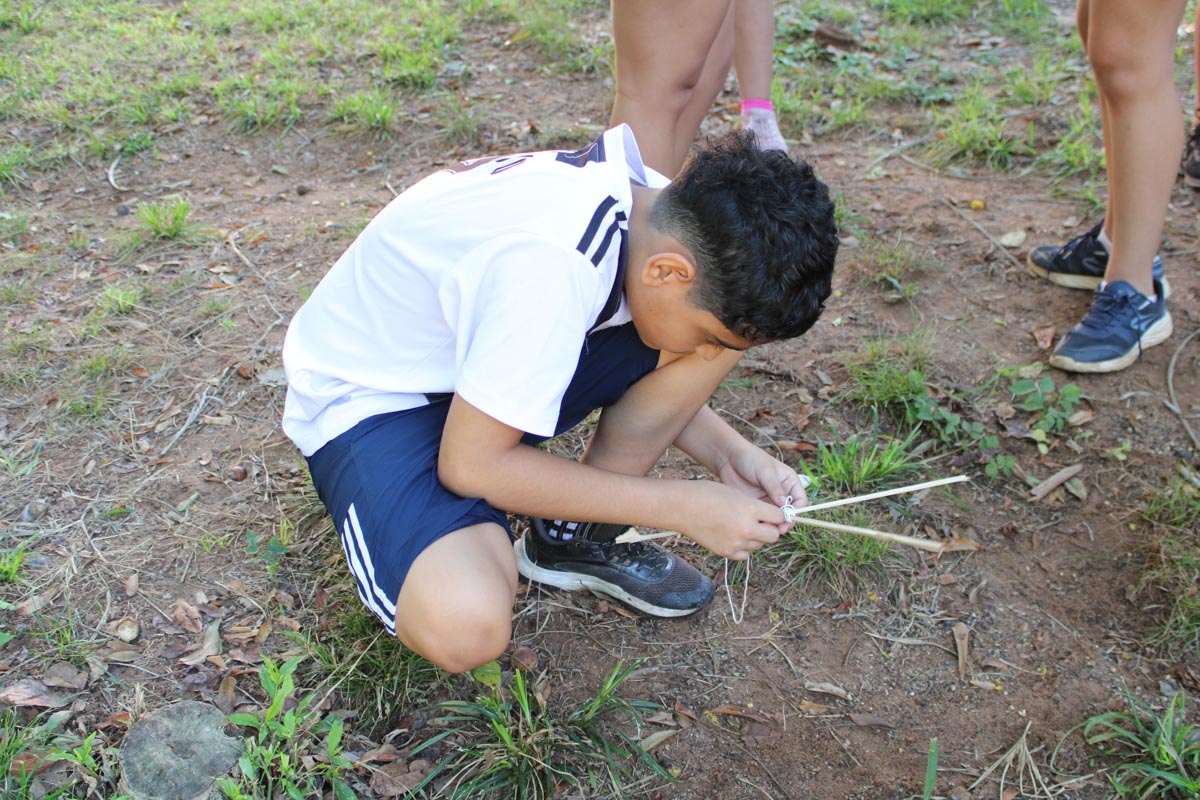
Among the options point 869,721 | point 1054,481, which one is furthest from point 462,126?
point 869,721

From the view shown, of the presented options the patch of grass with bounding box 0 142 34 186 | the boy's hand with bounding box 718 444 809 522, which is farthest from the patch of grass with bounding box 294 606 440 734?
the patch of grass with bounding box 0 142 34 186

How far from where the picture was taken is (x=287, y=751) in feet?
5.55

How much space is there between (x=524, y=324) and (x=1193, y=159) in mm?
2933

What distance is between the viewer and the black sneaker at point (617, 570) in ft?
6.80

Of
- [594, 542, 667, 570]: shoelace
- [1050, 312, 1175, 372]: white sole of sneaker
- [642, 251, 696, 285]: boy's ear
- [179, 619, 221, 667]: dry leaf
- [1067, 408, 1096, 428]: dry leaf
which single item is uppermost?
[642, 251, 696, 285]: boy's ear

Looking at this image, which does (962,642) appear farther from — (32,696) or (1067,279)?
(32,696)

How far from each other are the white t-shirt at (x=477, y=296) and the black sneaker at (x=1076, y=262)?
5.90 feet

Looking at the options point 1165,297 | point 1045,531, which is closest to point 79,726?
point 1045,531

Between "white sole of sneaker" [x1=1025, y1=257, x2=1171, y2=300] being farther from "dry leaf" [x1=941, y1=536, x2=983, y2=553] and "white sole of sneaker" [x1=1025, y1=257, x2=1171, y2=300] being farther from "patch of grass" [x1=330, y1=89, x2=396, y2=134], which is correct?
→ "patch of grass" [x1=330, y1=89, x2=396, y2=134]

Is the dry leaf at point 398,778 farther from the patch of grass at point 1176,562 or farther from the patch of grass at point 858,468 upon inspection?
the patch of grass at point 1176,562

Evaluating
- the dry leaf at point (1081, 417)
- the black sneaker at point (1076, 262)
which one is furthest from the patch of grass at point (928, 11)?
the dry leaf at point (1081, 417)

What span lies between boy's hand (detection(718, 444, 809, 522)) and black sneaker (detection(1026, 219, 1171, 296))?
163 cm

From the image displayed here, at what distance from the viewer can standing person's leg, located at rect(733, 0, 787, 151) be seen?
3.16m

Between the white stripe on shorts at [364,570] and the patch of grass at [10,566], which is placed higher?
the white stripe on shorts at [364,570]
